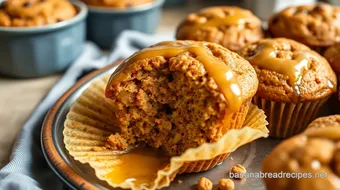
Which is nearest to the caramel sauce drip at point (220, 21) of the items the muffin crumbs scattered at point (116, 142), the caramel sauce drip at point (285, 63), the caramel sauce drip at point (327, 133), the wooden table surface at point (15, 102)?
the caramel sauce drip at point (285, 63)

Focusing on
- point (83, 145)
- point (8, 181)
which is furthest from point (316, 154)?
point (8, 181)

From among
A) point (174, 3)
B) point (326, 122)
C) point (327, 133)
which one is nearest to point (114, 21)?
point (174, 3)

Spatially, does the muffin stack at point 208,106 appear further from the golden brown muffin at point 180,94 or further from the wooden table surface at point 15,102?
the wooden table surface at point 15,102

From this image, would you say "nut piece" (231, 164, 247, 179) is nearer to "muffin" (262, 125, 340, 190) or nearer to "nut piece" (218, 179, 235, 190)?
"nut piece" (218, 179, 235, 190)

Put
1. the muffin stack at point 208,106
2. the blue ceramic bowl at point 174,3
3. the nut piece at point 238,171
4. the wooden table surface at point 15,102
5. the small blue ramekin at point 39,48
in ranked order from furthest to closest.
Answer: the blue ceramic bowl at point 174,3 < the small blue ramekin at point 39,48 < the wooden table surface at point 15,102 < the nut piece at point 238,171 < the muffin stack at point 208,106

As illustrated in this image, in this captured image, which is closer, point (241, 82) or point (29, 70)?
point (241, 82)

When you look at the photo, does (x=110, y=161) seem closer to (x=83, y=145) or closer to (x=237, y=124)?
(x=83, y=145)
